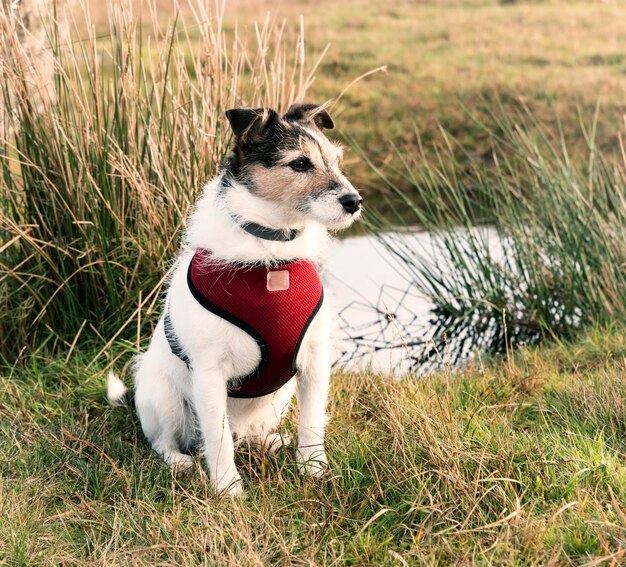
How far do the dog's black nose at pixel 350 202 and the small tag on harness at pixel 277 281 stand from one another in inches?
16.1

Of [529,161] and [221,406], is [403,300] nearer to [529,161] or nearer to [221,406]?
[529,161]

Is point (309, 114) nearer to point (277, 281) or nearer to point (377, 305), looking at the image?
point (277, 281)

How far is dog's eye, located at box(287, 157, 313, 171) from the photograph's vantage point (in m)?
3.05

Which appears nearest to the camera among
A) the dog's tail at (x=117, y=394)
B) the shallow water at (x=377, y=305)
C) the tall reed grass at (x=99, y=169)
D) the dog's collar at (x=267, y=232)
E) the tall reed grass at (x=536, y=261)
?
the dog's collar at (x=267, y=232)

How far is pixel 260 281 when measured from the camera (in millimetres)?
3117

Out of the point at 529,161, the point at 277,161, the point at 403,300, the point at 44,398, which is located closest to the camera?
the point at 277,161

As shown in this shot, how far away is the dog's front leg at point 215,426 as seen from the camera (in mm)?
3105

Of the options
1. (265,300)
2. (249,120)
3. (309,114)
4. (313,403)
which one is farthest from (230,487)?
(309,114)

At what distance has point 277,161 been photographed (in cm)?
305

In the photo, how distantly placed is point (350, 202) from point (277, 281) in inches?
18.1

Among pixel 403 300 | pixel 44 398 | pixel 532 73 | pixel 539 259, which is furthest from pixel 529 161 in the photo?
pixel 532 73

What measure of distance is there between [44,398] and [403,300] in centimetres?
308

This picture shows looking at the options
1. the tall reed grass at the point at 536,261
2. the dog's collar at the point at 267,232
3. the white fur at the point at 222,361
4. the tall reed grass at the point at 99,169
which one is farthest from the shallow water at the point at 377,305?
the dog's collar at the point at 267,232

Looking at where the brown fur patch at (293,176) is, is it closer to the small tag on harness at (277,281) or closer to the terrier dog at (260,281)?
the terrier dog at (260,281)
